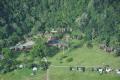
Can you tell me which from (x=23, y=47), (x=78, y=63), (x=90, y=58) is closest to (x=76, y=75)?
(x=78, y=63)

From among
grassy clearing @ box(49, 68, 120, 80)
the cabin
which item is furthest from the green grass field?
the cabin

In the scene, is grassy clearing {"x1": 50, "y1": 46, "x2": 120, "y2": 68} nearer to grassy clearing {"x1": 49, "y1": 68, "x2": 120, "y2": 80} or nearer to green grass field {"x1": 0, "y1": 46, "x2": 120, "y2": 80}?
green grass field {"x1": 0, "y1": 46, "x2": 120, "y2": 80}

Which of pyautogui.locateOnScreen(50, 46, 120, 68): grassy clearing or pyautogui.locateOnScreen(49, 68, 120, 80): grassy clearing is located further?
pyautogui.locateOnScreen(50, 46, 120, 68): grassy clearing

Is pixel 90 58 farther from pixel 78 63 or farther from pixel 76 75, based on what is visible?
pixel 76 75

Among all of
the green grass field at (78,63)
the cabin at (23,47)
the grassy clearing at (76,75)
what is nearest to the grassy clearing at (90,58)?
the green grass field at (78,63)

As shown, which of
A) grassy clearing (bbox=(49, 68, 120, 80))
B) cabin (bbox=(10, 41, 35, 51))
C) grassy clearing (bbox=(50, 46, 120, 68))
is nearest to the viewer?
grassy clearing (bbox=(49, 68, 120, 80))

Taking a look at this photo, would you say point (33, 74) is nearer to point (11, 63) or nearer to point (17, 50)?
point (11, 63)

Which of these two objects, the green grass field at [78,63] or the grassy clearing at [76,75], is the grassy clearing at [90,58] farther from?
the grassy clearing at [76,75]

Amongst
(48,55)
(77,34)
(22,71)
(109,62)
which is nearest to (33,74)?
(22,71)
